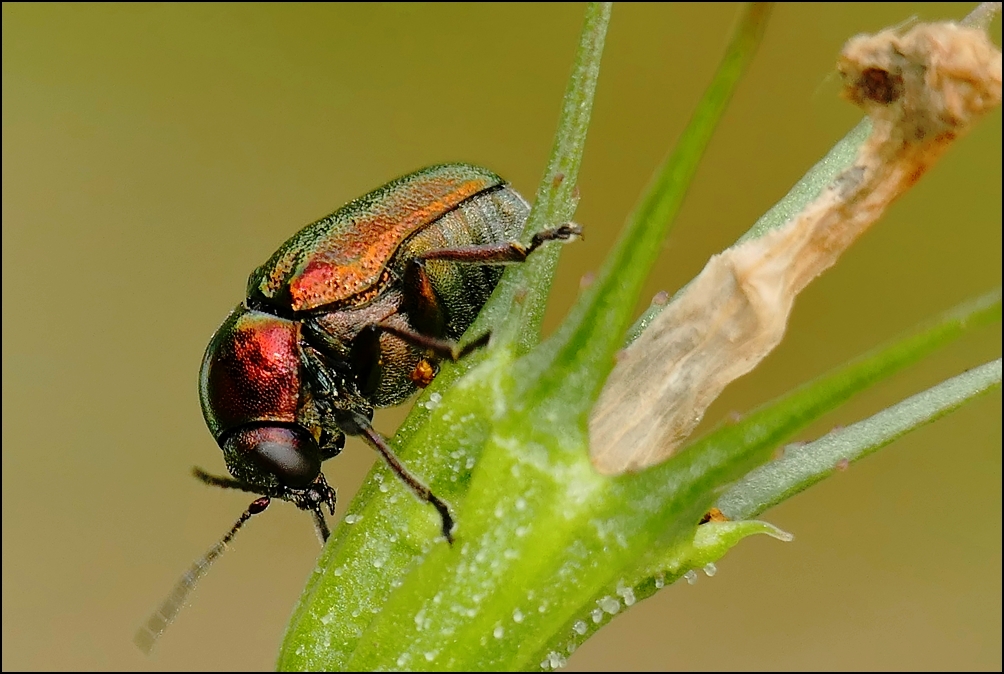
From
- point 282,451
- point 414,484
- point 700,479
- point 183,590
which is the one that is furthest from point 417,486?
point 183,590

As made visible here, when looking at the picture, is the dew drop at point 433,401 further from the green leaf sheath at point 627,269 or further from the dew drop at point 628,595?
the dew drop at point 628,595

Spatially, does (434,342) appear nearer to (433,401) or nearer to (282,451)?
(433,401)

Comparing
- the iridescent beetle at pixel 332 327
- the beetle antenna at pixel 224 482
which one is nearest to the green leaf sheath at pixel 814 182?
the iridescent beetle at pixel 332 327

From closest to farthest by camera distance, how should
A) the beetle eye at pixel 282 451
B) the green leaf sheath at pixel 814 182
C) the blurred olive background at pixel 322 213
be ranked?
the green leaf sheath at pixel 814 182 < the beetle eye at pixel 282 451 < the blurred olive background at pixel 322 213

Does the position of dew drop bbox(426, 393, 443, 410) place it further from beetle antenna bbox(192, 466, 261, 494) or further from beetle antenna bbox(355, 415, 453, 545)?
beetle antenna bbox(192, 466, 261, 494)

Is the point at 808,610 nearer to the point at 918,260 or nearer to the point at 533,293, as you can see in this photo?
the point at 918,260

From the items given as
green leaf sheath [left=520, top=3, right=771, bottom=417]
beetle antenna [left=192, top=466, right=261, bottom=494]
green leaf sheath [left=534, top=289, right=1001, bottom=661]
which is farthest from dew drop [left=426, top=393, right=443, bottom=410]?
beetle antenna [left=192, top=466, right=261, bottom=494]

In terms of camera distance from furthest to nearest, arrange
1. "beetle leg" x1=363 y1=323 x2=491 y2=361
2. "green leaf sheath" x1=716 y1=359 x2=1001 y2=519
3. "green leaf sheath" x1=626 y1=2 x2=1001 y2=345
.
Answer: "beetle leg" x1=363 y1=323 x2=491 y2=361 < "green leaf sheath" x1=626 y1=2 x2=1001 y2=345 < "green leaf sheath" x1=716 y1=359 x2=1001 y2=519
